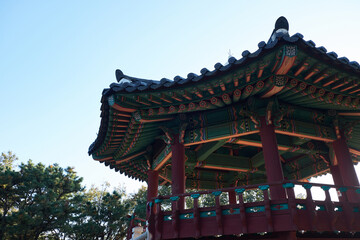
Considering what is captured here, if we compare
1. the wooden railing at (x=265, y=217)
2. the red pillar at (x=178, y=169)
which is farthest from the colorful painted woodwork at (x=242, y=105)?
the wooden railing at (x=265, y=217)

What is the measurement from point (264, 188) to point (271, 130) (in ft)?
7.50

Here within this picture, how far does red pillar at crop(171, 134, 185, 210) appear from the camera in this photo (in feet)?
28.9

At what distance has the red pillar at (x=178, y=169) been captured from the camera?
8.81m

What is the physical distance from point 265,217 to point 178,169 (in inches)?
135

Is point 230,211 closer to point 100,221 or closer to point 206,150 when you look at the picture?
point 206,150

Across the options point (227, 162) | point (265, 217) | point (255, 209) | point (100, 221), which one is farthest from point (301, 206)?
point (100, 221)

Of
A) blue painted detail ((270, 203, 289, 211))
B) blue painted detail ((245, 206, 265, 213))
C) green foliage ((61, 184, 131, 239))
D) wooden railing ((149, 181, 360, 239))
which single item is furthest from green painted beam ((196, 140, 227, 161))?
green foliage ((61, 184, 131, 239))

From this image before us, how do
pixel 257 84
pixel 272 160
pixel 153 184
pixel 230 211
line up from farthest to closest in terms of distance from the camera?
1. pixel 153 184
2. pixel 257 84
3. pixel 272 160
4. pixel 230 211

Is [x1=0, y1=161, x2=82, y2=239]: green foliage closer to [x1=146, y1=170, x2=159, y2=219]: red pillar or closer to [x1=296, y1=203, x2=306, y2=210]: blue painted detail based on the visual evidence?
[x1=146, y1=170, x2=159, y2=219]: red pillar

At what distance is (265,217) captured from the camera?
664cm

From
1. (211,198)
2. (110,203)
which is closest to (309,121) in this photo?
(110,203)

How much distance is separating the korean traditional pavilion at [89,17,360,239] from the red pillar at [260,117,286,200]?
0.03 metres

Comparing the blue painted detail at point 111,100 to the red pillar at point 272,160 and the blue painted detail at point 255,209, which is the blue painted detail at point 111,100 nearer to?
the red pillar at point 272,160

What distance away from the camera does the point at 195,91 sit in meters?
8.39
